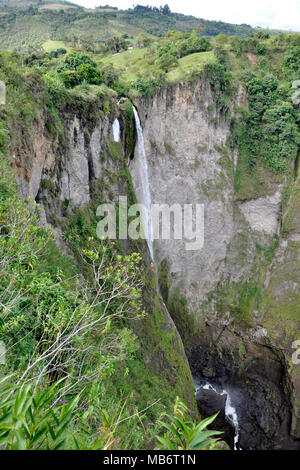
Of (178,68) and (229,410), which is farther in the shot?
(178,68)

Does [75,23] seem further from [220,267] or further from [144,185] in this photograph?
[220,267]

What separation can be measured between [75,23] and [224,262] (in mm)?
48354

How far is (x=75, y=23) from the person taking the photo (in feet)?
163

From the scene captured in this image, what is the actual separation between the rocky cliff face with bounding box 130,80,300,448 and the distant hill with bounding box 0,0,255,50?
23.2m

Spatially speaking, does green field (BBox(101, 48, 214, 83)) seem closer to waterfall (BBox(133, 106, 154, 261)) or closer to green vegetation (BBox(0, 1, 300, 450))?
green vegetation (BBox(0, 1, 300, 450))

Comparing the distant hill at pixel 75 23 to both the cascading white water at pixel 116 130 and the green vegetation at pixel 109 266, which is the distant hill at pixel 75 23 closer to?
the green vegetation at pixel 109 266

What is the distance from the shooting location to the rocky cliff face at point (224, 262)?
20594mm

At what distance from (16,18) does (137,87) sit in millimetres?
36904

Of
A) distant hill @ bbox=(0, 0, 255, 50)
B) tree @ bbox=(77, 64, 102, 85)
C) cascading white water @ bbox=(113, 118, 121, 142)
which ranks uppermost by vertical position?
distant hill @ bbox=(0, 0, 255, 50)

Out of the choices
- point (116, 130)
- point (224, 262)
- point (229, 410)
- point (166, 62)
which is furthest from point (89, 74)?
point (229, 410)

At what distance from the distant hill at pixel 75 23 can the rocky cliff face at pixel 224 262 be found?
2320cm

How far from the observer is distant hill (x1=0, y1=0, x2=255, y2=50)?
41.4m

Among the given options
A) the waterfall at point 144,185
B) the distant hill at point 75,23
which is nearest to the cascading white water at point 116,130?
the waterfall at point 144,185

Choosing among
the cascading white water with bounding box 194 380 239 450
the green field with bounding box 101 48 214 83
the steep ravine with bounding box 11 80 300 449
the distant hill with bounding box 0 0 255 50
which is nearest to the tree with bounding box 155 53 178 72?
the green field with bounding box 101 48 214 83
